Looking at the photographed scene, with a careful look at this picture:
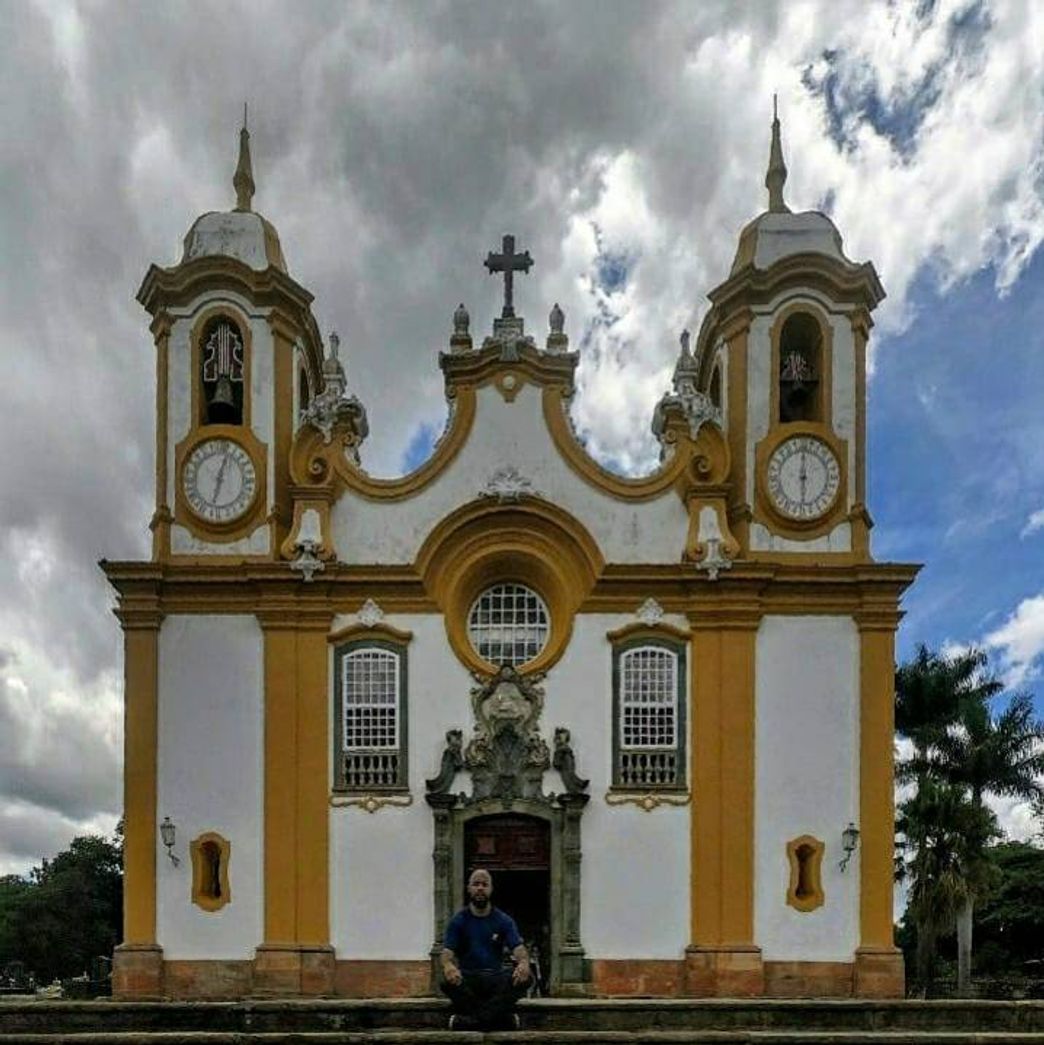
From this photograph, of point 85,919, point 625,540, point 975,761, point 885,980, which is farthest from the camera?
point 85,919

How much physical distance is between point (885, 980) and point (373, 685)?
29.3 ft

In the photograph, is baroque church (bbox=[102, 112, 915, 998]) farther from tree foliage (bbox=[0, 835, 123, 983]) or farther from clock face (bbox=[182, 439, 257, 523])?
tree foliage (bbox=[0, 835, 123, 983])

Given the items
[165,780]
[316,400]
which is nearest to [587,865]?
[165,780]

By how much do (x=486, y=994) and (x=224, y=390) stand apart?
537 inches

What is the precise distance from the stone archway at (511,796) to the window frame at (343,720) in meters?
0.62

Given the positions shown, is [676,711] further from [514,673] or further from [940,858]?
[940,858]

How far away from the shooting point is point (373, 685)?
68.2 feet

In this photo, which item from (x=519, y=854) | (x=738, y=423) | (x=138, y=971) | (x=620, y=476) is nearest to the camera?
(x=138, y=971)

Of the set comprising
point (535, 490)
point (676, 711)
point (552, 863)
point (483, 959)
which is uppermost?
point (535, 490)

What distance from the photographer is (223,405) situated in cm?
2214

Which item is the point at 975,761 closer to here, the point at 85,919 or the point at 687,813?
the point at 687,813

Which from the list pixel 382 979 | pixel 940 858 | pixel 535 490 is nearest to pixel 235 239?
pixel 535 490

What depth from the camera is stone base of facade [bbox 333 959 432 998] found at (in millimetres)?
19891

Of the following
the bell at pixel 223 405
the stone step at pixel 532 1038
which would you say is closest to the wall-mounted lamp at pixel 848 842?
the stone step at pixel 532 1038
